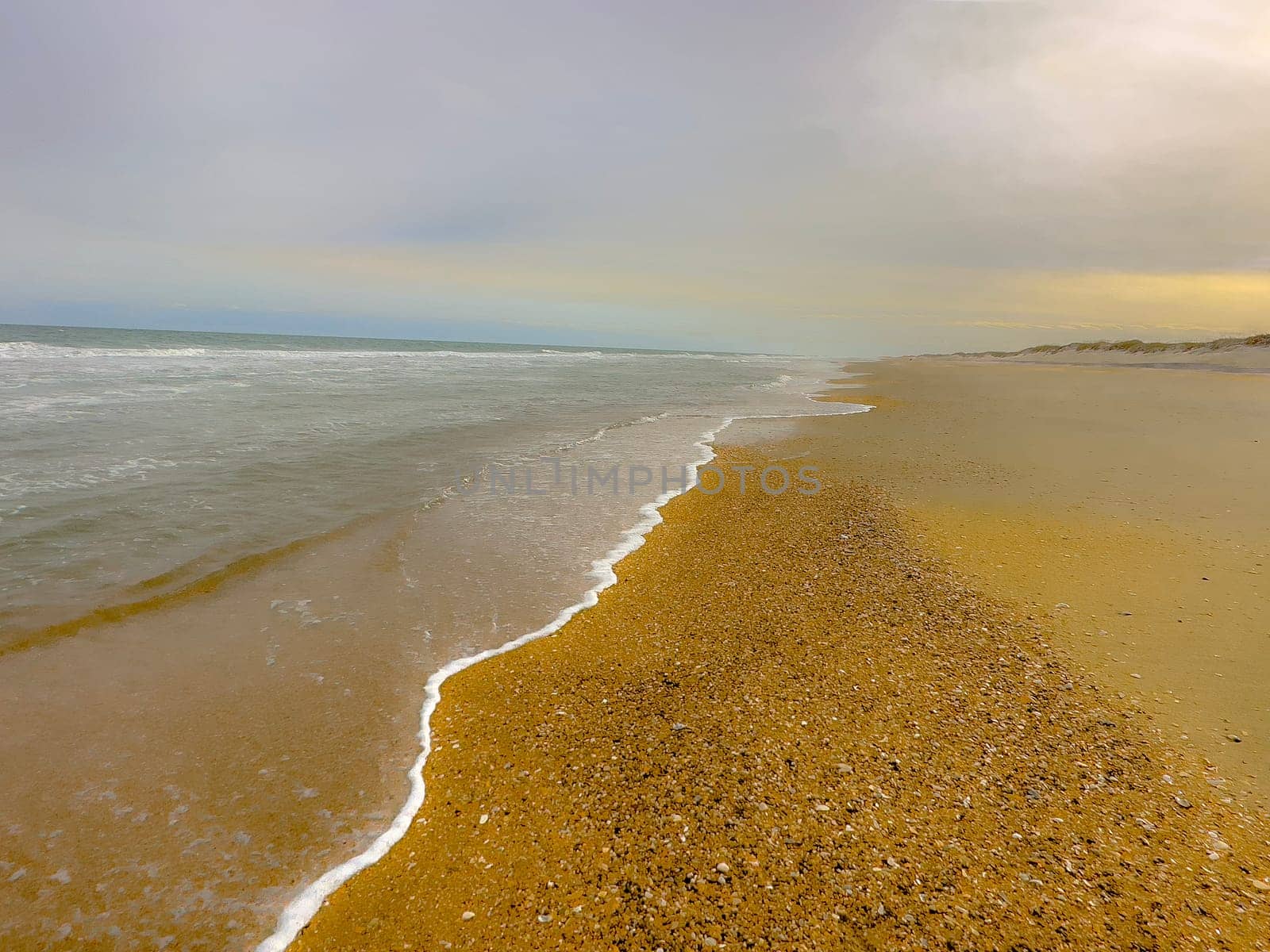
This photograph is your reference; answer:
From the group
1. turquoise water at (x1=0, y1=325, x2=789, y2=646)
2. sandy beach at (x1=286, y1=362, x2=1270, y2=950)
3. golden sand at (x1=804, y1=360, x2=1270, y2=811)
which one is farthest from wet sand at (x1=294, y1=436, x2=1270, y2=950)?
turquoise water at (x1=0, y1=325, x2=789, y2=646)

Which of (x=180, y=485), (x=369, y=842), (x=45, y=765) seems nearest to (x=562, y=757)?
(x=369, y=842)

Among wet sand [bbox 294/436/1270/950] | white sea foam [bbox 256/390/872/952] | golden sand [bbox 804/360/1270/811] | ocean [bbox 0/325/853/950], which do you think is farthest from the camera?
golden sand [bbox 804/360/1270/811]

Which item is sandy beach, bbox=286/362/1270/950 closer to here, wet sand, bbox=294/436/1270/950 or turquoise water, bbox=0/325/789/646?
wet sand, bbox=294/436/1270/950

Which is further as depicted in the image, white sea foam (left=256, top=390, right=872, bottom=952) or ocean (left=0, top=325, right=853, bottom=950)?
ocean (left=0, top=325, right=853, bottom=950)

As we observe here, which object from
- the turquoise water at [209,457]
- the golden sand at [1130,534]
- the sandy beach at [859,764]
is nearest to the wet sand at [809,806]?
the sandy beach at [859,764]

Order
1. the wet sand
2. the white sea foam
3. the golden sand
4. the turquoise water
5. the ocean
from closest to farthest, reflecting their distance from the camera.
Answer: the wet sand, the white sea foam, the ocean, the golden sand, the turquoise water

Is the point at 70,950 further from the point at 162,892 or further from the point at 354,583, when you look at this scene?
the point at 354,583

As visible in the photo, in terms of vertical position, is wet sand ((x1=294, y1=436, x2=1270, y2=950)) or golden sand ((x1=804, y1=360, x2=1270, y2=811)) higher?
golden sand ((x1=804, y1=360, x2=1270, y2=811))

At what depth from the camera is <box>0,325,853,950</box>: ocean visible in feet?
9.58

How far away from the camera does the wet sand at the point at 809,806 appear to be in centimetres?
251

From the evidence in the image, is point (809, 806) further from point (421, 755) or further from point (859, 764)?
point (421, 755)

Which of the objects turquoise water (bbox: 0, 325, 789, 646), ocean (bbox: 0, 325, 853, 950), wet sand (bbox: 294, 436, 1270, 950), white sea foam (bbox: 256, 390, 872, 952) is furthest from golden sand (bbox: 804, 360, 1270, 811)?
turquoise water (bbox: 0, 325, 789, 646)

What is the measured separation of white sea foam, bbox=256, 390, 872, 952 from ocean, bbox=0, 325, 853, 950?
0.03 m

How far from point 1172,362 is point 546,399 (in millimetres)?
54954
